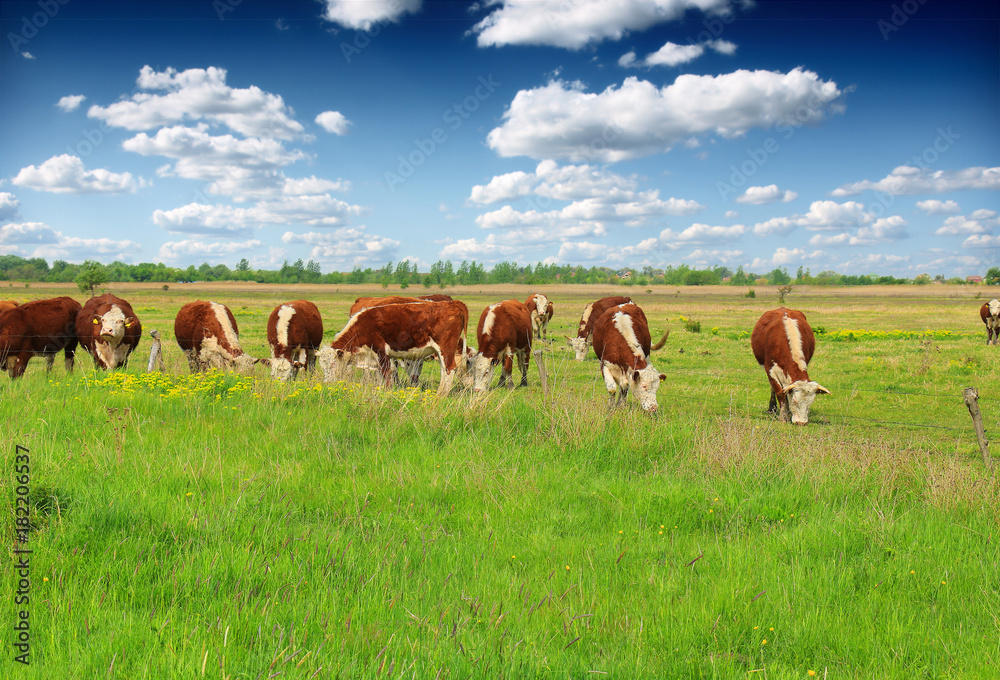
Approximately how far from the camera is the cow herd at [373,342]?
11.1 metres

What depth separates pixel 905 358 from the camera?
19.7 meters

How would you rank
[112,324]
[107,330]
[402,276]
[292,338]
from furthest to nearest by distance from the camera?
[402,276]
[292,338]
[112,324]
[107,330]

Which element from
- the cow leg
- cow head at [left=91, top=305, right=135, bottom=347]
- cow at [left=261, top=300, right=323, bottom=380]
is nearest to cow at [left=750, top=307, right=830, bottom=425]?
the cow leg

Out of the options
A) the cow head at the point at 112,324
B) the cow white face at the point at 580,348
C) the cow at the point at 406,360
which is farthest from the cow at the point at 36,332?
the cow white face at the point at 580,348

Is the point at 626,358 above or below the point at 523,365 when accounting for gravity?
above

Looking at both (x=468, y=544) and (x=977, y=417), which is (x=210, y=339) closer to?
(x=468, y=544)

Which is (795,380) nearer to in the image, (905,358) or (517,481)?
(517,481)

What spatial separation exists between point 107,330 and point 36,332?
2.44 metres

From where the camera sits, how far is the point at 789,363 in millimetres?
11586

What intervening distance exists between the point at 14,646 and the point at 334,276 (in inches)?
7502

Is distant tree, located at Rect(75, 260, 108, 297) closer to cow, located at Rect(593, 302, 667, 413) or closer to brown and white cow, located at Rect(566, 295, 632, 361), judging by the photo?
brown and white cow, located at Rect(566, 295, 632, 361)

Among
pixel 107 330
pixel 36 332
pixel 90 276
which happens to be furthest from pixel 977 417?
pixel 90 276

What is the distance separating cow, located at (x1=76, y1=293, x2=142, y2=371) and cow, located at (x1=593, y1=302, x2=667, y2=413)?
9763 mm

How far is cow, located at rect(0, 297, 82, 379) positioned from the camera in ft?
38.9
